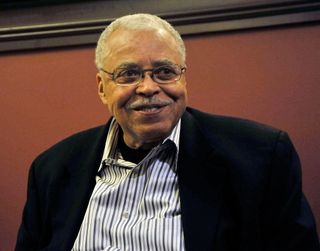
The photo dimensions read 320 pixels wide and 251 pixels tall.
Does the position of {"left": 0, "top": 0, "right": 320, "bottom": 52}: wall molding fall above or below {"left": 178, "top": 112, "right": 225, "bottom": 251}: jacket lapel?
above

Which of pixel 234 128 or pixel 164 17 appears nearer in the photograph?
pixel 234 128

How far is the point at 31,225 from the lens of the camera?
3.83ft

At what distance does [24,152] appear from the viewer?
150 cm

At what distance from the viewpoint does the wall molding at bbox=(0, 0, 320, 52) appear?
1261mm

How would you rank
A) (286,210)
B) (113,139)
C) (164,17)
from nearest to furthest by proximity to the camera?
1. (286,210)
2. (113,139)
3. (164,17)

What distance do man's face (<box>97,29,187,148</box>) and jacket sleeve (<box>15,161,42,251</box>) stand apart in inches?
14.4

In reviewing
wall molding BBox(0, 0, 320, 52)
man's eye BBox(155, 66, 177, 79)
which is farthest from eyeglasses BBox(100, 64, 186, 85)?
wall molding BBox(0, 0, 320, 52)

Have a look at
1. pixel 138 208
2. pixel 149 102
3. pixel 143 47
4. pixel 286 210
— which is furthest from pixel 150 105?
pixel 286 210

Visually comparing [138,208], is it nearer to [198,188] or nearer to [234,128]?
[198,188]

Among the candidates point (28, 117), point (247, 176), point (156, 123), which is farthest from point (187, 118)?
point (28, 117)

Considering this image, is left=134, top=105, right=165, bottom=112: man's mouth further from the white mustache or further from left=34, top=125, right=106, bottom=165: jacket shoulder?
left=34, top=125, right=106, bottom=165: jacket shoulder

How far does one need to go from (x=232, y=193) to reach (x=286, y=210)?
0.40 ft

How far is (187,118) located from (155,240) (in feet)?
1.05

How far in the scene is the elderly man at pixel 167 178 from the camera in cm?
94
